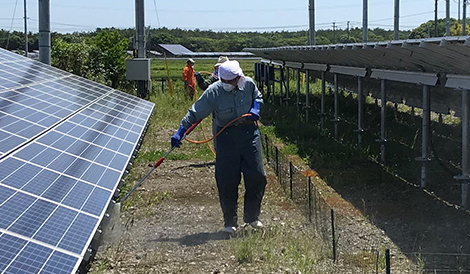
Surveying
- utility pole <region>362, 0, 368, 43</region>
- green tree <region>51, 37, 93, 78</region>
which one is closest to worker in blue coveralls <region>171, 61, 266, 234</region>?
utility pole <region>362, 0, 368, 43</region>

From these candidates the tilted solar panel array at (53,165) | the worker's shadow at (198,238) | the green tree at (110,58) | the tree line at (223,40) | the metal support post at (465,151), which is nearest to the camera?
the tilted solar panel array at (53,165)

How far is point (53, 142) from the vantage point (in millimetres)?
6492

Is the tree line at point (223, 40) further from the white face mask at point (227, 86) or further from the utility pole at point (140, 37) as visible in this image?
the white face mask at point (227, 86)

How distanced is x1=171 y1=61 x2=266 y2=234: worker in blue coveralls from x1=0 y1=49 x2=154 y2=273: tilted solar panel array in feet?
3.55

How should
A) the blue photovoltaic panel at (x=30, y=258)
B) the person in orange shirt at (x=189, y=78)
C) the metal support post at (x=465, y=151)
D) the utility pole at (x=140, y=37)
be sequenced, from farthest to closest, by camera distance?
1. the utility pole at (x=140, y=37)
2. the person in orange shirt at (x=189, y=78)
3. the metal support post at (x=465, y=151)
4. the blue photovoltaic panel at (x=30, y=258)

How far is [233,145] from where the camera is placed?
677 centimetres

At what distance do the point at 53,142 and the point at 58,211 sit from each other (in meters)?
1.97

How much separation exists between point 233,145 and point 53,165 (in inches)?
77.6

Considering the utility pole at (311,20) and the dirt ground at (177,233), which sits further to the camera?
the utility pole at (311,20)

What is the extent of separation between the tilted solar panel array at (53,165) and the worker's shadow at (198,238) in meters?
0.94

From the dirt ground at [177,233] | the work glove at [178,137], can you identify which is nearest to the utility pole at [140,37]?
the dirt ground at [177,233]

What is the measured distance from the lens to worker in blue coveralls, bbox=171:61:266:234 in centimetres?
674

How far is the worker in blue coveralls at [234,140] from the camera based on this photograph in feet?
22.1

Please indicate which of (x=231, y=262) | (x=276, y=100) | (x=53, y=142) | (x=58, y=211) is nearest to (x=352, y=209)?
(x=231, y=262)
